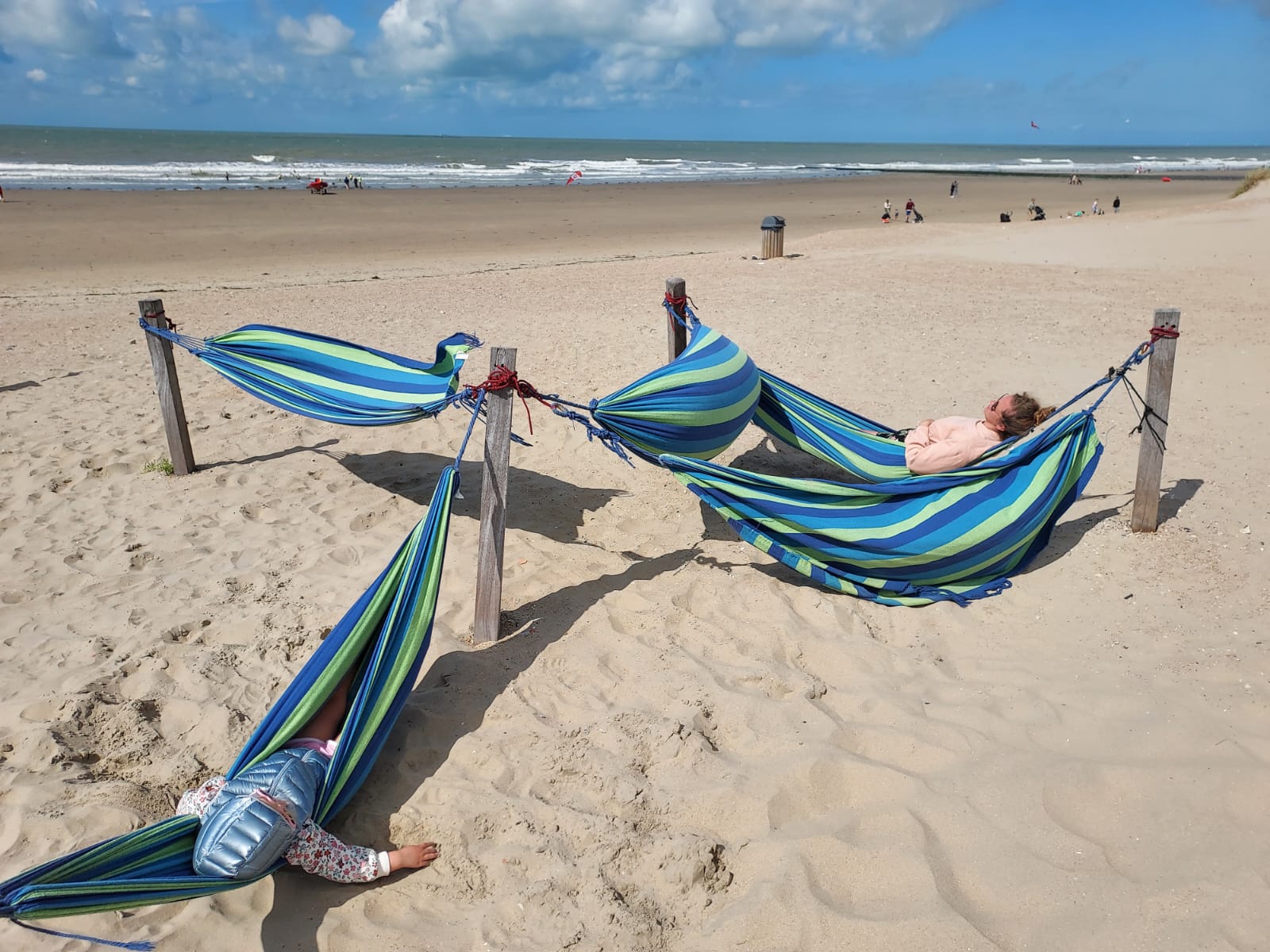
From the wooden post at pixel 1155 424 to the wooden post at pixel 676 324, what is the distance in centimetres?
211

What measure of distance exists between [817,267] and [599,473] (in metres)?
6.48

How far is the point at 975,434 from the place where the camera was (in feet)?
12.6

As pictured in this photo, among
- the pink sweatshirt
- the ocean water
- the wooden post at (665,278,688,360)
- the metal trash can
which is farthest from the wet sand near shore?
the pink sweatshirt

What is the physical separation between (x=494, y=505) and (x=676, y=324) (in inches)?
76.2

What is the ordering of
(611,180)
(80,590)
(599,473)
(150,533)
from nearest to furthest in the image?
(80,590) < (150,533) < (599,473) < (611,180)

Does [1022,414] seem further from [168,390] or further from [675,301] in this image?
[168,390]

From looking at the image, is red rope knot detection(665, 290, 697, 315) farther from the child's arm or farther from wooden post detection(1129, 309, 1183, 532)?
the child's arm

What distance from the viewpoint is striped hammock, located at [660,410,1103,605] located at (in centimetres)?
351

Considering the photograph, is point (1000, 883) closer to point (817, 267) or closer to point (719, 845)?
point (719, 845)

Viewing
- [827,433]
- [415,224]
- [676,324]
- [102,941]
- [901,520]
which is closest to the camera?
[102,941]

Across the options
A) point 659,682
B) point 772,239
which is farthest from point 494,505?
point 772,239

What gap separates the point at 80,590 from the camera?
367cm

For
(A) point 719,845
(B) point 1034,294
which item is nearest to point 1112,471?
(A) point 719,845

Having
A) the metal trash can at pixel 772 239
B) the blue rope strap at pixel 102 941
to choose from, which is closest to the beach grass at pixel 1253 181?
the metal trash can at pixel 772 239
